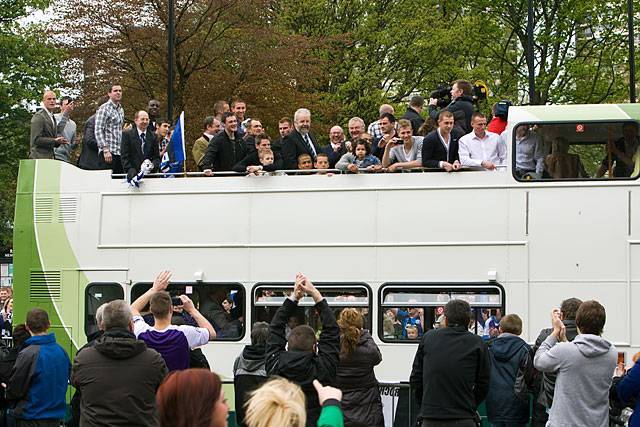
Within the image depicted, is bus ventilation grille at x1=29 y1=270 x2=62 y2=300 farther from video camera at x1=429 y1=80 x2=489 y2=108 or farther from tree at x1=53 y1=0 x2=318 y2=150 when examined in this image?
tree at x1=53 y1=0 x2=318 y2=150

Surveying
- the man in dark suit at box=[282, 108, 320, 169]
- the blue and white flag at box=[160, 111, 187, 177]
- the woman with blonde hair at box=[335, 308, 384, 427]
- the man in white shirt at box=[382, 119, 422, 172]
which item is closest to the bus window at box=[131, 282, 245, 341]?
the blue and white flag at box=[160, 111, 187, 177]

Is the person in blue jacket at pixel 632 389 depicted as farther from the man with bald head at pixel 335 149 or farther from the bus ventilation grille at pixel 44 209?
the bus ventilation grille at pixel 44 209

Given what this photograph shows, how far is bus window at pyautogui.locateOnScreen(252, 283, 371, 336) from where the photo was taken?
1467 centimetres

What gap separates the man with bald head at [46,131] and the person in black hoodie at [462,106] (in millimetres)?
5476

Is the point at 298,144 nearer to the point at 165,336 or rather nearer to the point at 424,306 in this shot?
the point at 424,306

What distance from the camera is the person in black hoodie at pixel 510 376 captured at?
39.5 feet

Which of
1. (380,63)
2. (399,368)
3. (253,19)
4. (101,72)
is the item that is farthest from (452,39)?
(399,368)

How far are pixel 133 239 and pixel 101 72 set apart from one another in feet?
61.7

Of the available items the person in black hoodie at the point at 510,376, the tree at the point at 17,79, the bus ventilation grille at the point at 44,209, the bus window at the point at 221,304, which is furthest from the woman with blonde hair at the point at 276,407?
the tree at the point at 17,79

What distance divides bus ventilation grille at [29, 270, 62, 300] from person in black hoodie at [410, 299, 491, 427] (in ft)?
25.2

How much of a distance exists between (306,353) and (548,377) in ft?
7.60

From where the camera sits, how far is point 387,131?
51.6 ft

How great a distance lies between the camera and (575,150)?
14.3 metres

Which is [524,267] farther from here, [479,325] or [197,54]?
[197,54]
